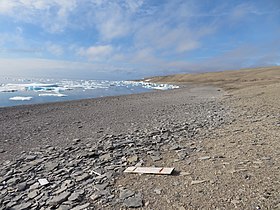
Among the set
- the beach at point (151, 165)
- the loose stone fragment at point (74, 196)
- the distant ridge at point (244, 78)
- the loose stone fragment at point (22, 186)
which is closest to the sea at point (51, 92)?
the distant ridge at point (244, 78)

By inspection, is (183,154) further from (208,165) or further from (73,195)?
(73,195)

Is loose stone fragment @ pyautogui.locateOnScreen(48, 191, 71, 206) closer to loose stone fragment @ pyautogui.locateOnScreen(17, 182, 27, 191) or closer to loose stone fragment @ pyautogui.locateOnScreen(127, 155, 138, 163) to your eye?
loose stone fragment @ pyautogui.locateOnScreen(17, 182, 27, 191)

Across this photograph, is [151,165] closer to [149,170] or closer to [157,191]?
[149,170]

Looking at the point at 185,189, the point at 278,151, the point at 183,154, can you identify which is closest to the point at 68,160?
the point at 183,154

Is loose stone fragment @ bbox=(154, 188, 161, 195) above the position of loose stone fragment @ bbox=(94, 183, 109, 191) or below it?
above

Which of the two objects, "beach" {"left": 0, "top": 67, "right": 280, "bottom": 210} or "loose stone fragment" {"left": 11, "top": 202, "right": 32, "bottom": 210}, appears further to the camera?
"loose stone fragment" {"left": 11, "top": 202, "right": 32, "bottom": 210}

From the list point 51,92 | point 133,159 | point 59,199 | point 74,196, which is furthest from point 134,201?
point 51,92

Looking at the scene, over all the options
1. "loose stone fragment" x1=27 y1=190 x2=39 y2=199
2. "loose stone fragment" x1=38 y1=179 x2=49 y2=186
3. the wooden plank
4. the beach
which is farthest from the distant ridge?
"loose stone fragment" x1=27 y1=190 x2=39 y2=199

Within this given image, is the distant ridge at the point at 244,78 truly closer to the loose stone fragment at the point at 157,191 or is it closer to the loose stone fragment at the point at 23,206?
the loose stone fragment at the point at 157,191

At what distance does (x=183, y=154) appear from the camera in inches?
246

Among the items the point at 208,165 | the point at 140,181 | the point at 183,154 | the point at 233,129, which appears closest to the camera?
the point at 140,181

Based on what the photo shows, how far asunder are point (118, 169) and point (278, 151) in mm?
3814

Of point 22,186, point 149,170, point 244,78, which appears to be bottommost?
point 244,78

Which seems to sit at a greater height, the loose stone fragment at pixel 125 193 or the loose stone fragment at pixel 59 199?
the loose stone fragment at pixel 125 193
